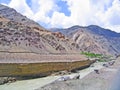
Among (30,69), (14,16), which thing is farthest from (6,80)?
(14,16)

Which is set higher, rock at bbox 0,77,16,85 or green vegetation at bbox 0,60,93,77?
green vegetation at bbox 0,60,93,77

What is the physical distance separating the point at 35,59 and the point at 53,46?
31075mm

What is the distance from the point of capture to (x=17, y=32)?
76000mm

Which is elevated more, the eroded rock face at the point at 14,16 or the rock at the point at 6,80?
the eroded rock face at the point at 14,16

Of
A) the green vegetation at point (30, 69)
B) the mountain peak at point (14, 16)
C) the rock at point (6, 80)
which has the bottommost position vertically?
the rock at point (6, 80)

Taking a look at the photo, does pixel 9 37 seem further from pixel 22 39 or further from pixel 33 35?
pixel 33 35

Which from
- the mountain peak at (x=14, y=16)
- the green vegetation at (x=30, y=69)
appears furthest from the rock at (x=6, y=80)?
the mountain peak at (x=14, y=16)

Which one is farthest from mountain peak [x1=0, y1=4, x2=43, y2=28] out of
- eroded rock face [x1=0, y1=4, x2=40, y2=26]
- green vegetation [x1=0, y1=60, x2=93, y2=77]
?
green vegetation [x1=0, y1=60, x2=93, y2=77]

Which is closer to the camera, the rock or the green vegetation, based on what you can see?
the rock

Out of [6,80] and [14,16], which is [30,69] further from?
[14,16]

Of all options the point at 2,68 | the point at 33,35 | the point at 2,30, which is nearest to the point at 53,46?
the point at 33,35

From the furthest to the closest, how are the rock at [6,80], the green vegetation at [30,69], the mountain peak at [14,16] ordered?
the mountain peak at [14,16] < the green vegetation at [30,69] < the rock at [6,80]

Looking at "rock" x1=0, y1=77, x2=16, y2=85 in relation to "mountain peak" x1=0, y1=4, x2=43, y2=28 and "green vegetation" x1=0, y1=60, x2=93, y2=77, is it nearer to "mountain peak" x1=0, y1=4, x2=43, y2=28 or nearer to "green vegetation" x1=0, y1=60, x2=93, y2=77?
"green vegetation" x1=0, y1=60, x2=93, y2=77

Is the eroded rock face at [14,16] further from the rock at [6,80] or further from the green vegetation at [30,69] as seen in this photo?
the rock at [6,80]
